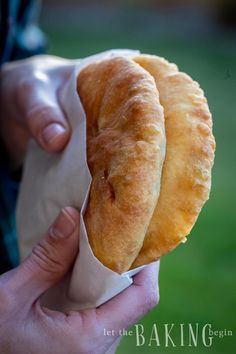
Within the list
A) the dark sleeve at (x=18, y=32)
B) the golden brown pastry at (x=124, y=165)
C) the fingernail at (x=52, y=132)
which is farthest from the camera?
the dark sleeve at (x=18, y=32)

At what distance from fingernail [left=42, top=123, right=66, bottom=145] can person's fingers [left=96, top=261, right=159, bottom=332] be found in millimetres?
294

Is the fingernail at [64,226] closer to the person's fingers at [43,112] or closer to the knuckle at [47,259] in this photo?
the knuckle at [47,259]

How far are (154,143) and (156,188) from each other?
0.19ft

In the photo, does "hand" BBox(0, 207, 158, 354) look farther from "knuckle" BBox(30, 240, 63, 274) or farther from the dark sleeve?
the dark sleeve

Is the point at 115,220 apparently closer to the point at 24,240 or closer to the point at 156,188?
the point at 156,188

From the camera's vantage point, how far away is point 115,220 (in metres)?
0.76

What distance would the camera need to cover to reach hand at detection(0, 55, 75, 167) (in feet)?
3.45

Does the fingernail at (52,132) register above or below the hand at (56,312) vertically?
above

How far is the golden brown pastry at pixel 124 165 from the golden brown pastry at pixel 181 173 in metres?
0.02

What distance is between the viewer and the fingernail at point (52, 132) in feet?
3.38

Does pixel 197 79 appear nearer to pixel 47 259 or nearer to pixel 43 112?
pixel 43 112

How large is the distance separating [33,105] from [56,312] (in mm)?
456

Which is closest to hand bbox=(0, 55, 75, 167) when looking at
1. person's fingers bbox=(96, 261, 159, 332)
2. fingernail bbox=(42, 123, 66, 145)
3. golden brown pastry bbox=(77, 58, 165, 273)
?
fingernail bbox=(42, 123, 66, 145)

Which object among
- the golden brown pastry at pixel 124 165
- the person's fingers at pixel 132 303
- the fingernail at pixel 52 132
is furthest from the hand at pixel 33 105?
the person's fingers at pixel 132 303
